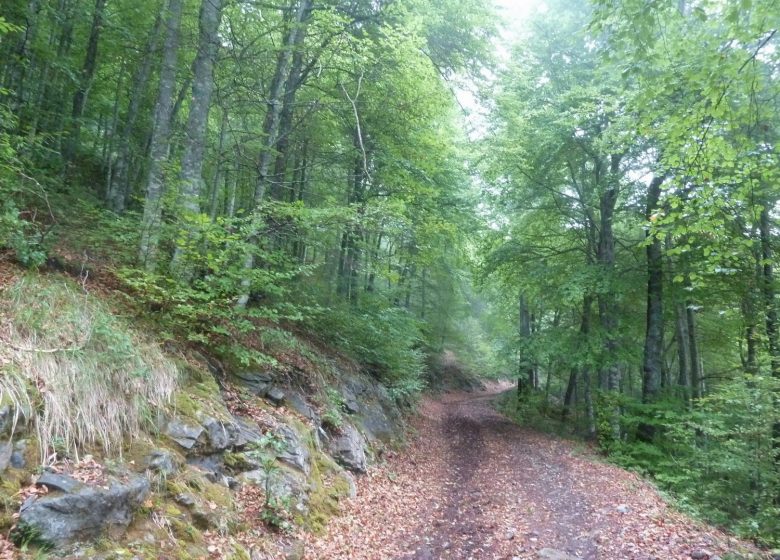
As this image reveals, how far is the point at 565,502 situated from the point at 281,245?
315 inches

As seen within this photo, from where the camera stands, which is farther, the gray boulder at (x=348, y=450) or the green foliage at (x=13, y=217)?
the gray boulder at (x=348, y=450)

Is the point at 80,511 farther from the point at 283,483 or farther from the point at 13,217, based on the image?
the point at 13,217

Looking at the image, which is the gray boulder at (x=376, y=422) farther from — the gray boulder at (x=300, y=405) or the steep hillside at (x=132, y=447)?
the steep hillside at (x=132, y=447)

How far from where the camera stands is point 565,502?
755 cm

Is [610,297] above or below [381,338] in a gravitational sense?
above

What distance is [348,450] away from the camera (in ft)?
26.5

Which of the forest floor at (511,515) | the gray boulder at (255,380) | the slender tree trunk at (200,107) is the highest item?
the slender tree trunk at (200,107)

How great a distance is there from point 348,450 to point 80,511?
5245 mm

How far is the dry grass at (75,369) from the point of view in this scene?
11.9 feet

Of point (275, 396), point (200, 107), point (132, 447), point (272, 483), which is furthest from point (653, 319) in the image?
point (132, 447)

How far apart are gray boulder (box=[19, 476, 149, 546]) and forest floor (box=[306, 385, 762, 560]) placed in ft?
7.54

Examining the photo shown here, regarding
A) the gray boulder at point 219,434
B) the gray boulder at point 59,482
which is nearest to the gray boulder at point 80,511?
the gray boulder at point 59,482

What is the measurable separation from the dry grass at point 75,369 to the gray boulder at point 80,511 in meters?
0.38

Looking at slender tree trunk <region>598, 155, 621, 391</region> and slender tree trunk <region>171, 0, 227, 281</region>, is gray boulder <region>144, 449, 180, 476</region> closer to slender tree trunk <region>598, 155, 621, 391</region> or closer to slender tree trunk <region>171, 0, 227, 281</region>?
slender tree trunk <region>171, 0, 227, 281</region>
